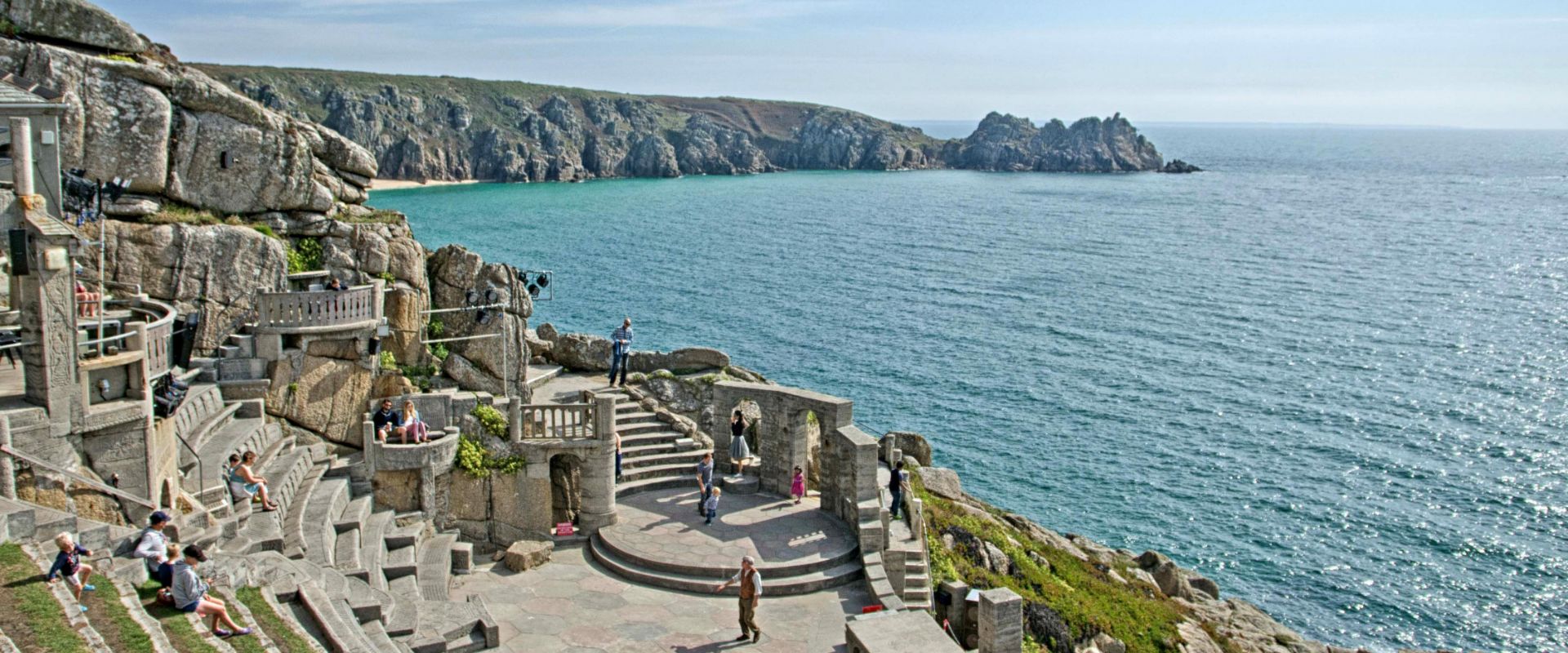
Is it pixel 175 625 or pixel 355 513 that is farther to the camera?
pixel 355 513

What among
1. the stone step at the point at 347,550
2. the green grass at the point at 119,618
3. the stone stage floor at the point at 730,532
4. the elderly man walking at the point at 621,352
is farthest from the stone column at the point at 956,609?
the green grass at the point at 119,618

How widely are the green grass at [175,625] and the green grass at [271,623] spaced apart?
0.98 metres

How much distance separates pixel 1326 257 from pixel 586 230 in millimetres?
70056

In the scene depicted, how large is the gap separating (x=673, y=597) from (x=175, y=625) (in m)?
10.2

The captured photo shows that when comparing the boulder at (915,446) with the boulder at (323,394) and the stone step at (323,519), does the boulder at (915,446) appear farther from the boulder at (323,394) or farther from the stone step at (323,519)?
the stone step at (323,519)

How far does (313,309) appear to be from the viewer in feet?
83.7

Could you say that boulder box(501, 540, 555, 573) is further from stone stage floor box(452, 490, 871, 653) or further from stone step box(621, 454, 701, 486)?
stone step box(621, 454, 701, 486)

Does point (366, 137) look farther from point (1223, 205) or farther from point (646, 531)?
point (646, 531)

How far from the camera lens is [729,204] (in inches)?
6201

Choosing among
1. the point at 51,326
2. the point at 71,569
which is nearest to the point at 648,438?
the point at 51,326

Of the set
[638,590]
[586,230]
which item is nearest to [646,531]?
[638,590]

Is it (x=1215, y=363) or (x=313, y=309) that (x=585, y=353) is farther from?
(x=1215, y=363)

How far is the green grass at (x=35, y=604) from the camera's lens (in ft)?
42.0

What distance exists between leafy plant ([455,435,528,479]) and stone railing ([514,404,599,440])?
0.58m
